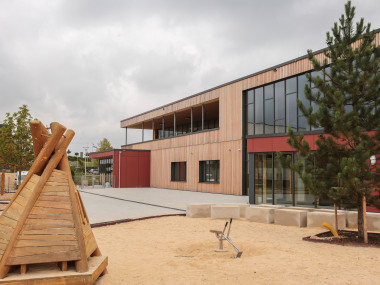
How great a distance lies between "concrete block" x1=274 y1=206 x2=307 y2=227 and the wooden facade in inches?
407

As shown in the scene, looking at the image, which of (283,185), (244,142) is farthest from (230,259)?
(244,142)

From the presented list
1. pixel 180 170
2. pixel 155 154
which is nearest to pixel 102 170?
pixel 155 154

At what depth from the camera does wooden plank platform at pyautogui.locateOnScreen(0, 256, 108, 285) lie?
4820 millimetres

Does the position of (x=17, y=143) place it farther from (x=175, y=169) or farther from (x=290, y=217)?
(x=290, y=217)

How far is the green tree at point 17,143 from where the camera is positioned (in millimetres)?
27641

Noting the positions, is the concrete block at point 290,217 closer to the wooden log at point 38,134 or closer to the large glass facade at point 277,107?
the large glass facade at point 277,107

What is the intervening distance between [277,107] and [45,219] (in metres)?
19.5

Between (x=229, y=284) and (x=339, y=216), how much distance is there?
268 inches

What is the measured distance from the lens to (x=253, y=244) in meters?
8.68

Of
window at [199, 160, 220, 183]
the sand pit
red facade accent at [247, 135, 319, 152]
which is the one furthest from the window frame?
the sand pit

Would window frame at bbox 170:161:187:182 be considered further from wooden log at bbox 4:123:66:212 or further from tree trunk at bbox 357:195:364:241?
wooden log at bbox 4:123:66:212

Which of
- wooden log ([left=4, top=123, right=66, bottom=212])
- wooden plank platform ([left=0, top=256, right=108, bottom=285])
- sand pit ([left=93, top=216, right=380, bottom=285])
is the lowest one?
sand pit ([left=93, top=216, right=380, bottom=285])

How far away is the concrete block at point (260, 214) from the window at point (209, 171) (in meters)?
14.4

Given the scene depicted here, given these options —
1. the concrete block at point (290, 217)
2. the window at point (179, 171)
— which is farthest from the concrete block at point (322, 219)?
the window at point (179, 171)
